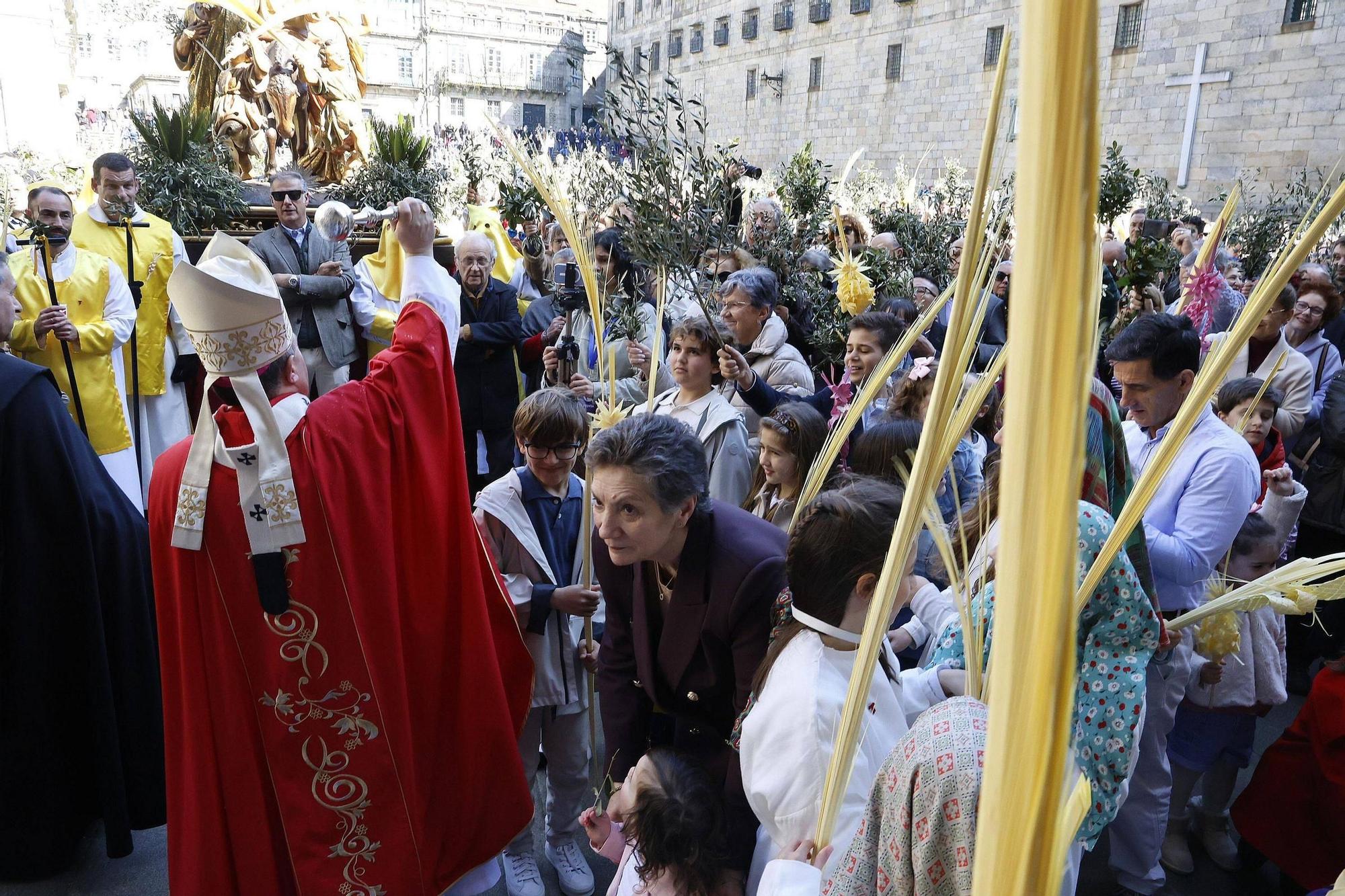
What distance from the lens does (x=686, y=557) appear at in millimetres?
2078

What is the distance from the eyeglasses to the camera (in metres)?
2.76

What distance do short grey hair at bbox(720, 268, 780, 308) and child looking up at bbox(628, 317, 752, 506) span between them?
617 millimetres

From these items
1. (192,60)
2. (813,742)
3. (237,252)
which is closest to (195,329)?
(237,252)

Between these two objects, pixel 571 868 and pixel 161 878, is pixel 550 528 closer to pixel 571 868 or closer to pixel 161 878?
pixel 571 868

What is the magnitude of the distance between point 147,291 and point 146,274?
0.11m

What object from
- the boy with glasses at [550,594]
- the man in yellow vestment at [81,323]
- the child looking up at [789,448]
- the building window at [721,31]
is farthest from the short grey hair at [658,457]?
the building window at [721,31]

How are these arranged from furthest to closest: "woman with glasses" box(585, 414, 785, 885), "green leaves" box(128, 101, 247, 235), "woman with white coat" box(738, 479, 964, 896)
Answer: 1. "green leaves" box(128, 101, 247, 235)
2. "woman with glasses" box(585, 414, 785, 885)
3. "woman with white coat" box(738, 479, 964, 896)

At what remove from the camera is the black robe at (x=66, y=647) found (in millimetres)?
2602

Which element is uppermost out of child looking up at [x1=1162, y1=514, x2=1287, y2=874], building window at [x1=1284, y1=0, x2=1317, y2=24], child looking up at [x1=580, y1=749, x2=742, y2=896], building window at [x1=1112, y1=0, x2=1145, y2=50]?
building window at [x1=1112, y1=0, x2=1145, y2=50]

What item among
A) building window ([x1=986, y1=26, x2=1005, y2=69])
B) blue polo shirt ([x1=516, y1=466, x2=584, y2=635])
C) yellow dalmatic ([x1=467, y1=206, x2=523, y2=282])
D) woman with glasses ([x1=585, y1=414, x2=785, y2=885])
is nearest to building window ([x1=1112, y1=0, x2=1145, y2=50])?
building window ([x1=986, y1=26, x2=1005, y2=69])

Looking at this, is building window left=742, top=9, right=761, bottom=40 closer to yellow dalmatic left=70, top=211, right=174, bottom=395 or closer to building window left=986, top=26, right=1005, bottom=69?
building window left=986, top=26, right=1005, bottom=69

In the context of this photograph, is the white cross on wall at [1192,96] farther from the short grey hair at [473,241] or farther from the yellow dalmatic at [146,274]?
the yellow dalmatic at [146,274]

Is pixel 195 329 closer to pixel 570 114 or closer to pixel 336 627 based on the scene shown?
pixel 336 627

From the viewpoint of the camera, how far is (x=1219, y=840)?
3.10 meters
